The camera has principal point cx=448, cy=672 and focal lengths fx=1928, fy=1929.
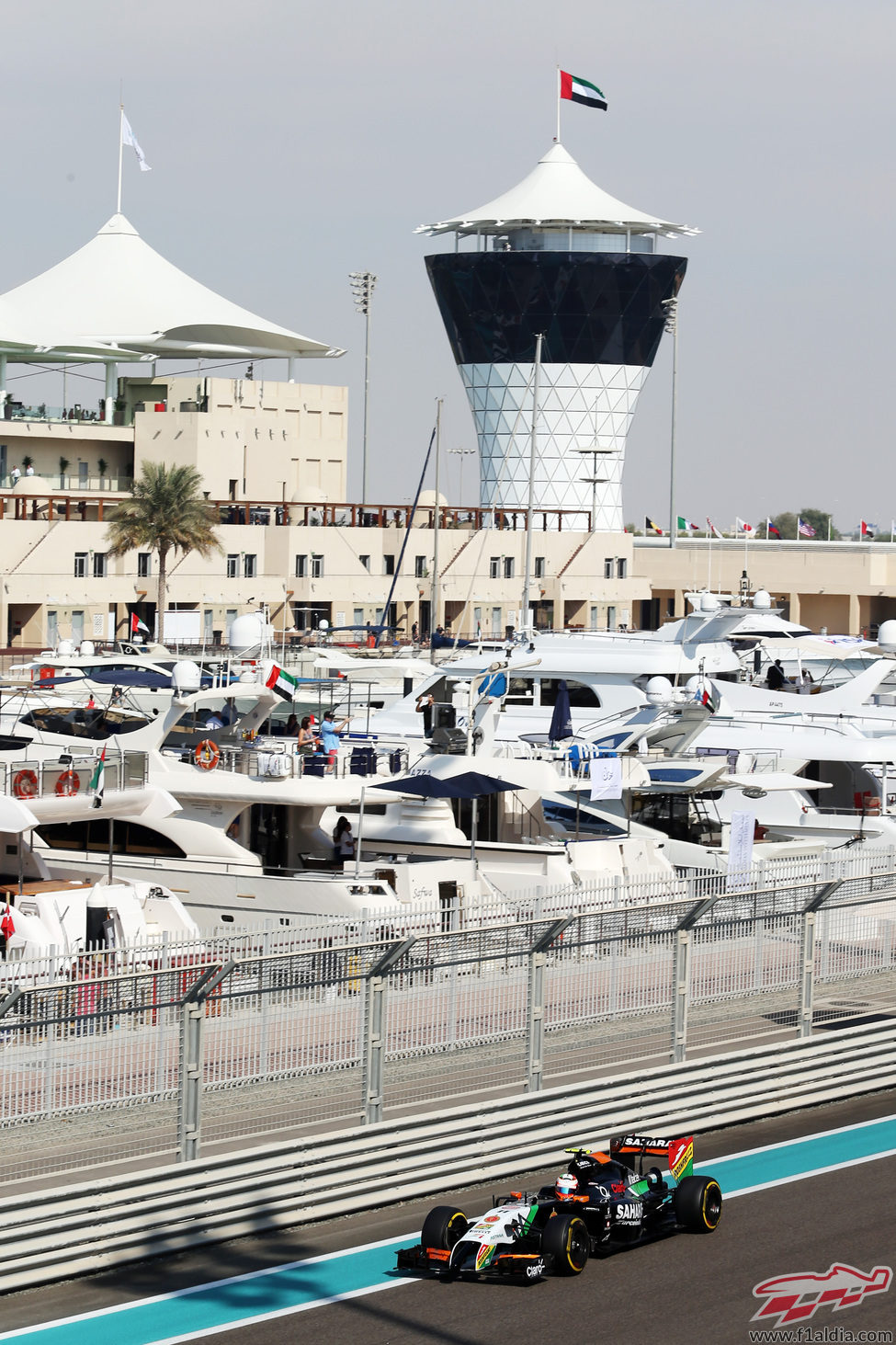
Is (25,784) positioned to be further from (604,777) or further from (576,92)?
(576,92)

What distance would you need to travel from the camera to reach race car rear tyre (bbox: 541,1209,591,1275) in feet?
43.1

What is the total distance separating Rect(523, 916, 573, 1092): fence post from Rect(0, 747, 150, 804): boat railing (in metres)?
11.3

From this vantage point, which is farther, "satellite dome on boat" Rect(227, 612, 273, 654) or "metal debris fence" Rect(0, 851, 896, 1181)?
"satellite dome on boat" Rect(227, 612, 273, 654)

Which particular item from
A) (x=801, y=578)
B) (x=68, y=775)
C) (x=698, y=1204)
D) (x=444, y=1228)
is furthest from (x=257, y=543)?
(x=444, y=1228)

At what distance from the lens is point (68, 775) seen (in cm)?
2608

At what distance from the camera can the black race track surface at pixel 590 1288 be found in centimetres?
1226

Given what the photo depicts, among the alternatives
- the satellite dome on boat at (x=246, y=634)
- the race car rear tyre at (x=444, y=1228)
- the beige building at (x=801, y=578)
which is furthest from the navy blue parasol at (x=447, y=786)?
the beige building at (x=801, y=578)

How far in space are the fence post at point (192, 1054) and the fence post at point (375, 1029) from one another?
148 cm

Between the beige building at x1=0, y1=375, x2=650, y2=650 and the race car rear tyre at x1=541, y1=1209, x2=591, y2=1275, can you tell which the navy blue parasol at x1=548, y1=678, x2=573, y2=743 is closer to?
the race car rear tyre at x1=541, y1=1209, x2=591, y2=1275

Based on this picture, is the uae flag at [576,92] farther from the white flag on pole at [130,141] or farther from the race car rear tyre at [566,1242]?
the race car rear tyre at [566,1242]

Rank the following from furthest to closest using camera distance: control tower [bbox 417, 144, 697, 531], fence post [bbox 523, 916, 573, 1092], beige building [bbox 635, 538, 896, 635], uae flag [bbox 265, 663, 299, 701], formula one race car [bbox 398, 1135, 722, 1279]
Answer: control tower [bbox 417, 144, 697, 531]
beige building [bbox 635, 538, 896, 635]
uae flag [bbox 265, 663, 299, 701]
fence post [bbox 523, 916, 573, 1092]
formula one race car [bbox 398, 1135, 722, 1279]

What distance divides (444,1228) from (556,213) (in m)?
110

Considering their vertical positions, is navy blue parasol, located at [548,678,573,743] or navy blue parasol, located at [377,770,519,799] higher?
navy blue parasol, located at [548,678,573,743]

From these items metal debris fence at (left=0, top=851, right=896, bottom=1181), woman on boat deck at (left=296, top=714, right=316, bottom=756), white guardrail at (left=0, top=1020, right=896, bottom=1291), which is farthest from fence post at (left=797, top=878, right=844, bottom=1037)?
woman on boat deck at (left=296, top=714, right=316, bottom=756)
